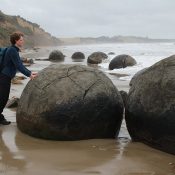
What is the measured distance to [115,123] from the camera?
539cm

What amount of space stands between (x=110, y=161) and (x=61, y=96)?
1181 mm

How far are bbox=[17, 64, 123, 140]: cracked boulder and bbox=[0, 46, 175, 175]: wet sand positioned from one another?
13 cm

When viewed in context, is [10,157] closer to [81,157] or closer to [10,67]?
[81,157]

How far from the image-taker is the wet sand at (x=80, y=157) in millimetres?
3926

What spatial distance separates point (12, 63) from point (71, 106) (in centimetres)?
151

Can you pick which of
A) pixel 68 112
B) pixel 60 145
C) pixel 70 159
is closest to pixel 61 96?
pixel 68 112

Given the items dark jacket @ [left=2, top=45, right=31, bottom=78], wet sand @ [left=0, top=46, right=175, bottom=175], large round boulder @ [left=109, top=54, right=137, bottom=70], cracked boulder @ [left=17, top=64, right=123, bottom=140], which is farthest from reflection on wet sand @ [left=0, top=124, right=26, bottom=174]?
large round boulder @ [left=109, top=54, right=137, bottom=70]

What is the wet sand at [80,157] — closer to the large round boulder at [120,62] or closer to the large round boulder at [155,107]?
the large round boulder at [155,107]

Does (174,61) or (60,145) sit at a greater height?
(174,61)

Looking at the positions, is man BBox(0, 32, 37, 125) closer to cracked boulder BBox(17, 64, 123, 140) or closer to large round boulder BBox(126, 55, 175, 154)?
cracked boulder BBox(17, 64, 123, 140)

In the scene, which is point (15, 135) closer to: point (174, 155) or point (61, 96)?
point (61, 96)

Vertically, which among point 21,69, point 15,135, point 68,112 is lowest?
point 15,135

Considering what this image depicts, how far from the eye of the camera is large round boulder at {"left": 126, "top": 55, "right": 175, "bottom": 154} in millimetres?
4461

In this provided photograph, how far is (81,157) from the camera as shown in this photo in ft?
14.4
